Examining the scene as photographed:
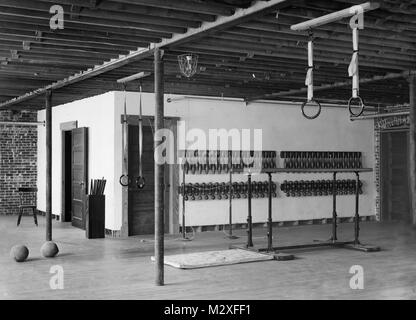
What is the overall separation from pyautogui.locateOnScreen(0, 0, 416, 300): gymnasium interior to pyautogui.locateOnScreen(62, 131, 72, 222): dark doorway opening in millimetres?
34

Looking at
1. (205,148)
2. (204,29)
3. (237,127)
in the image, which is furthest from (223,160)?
(204,29)

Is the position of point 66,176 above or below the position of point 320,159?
below

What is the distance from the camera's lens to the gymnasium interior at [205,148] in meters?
6.02

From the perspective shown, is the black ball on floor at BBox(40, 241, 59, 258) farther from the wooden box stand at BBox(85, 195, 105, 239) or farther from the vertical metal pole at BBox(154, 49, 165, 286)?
the vertical metal pole at BBox(154, 49, 165, 286)

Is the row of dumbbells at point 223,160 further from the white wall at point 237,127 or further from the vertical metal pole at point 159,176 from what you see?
the vertical metal pole at point 159,176

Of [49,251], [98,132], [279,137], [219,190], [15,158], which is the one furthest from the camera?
[15,158]

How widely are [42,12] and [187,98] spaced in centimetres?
593

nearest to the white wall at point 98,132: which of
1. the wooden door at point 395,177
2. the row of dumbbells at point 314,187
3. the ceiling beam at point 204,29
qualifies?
the ceiling beam at point 204,29

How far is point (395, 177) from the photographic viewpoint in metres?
13.7

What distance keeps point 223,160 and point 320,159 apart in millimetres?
2567

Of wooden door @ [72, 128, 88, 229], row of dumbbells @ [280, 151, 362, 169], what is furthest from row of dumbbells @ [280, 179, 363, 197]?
wooden door @ [72, 128, 88, 229]

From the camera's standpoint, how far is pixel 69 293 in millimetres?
6008

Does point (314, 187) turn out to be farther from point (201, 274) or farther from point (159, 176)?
point (159, 176)
